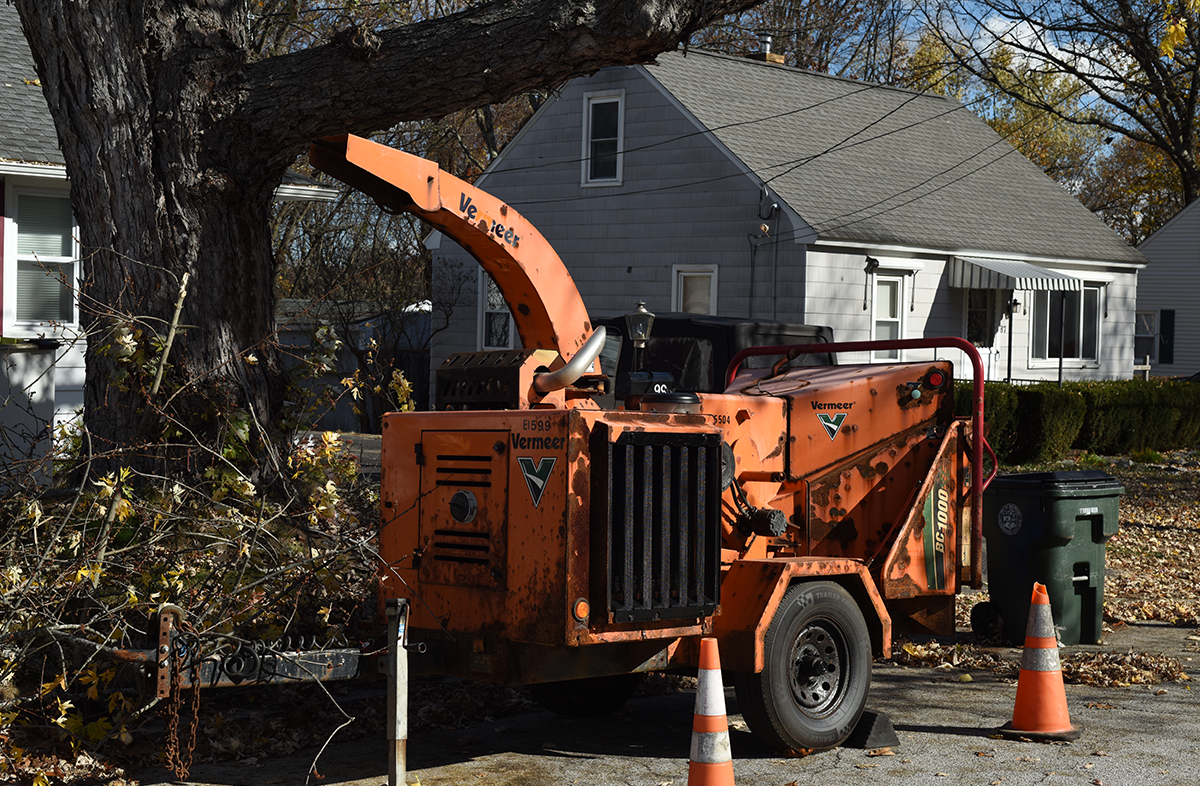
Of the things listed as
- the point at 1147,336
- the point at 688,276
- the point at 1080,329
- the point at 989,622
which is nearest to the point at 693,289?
the point at 688,276

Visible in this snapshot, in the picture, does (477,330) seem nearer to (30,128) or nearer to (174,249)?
(30,128)

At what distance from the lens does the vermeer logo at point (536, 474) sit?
18.0ft

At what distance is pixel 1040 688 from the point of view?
21.7ft

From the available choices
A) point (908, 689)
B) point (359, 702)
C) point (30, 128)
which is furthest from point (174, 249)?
point (30, 128)

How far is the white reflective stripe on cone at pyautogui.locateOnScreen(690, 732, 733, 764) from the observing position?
16.8 feet

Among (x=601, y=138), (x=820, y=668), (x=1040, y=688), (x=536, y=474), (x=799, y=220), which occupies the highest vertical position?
(x=601, y=138)

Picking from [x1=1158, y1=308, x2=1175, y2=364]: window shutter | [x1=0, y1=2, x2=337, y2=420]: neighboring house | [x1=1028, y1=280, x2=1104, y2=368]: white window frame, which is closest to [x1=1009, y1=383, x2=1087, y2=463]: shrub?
[x1=1028, y1=280, x2=1104, y2=368]: white window frame

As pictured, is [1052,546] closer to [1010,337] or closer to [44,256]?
[44,256]

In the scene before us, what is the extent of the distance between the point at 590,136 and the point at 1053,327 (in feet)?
32.4

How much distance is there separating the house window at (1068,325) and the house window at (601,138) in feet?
28.0

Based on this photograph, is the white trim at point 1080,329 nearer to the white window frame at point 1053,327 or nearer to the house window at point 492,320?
the white window frame at point 1053,327

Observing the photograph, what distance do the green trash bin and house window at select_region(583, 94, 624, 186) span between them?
551 inches

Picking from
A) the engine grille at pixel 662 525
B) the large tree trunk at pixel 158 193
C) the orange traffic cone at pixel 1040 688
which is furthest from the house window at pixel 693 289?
the engine grille at pixel 662 525

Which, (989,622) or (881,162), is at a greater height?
(881,162)
